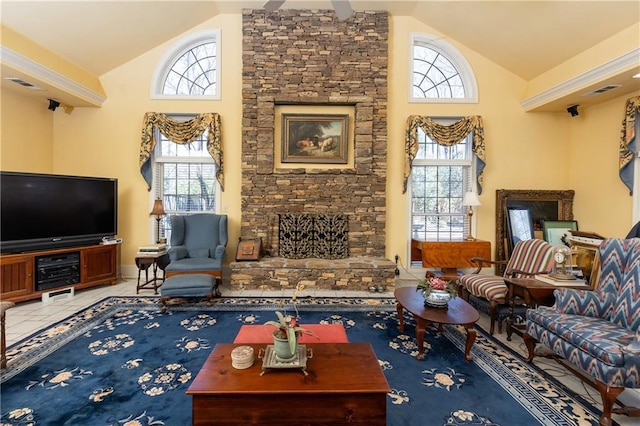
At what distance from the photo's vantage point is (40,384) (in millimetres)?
2312

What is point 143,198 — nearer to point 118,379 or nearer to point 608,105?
point 118,379

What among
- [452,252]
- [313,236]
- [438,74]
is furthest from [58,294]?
[438,74]

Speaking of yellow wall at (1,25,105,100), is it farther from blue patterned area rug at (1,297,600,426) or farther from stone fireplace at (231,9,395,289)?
blue patterned area rug at (1,297,600,426)

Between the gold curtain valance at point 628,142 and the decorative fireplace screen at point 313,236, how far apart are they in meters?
4.22

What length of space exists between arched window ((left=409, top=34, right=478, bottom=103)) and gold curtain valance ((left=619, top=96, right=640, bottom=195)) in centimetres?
217

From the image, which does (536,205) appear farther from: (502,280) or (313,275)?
(313,275)

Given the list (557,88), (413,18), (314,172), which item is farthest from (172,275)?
(557,88)

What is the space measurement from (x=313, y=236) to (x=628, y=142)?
4877mm

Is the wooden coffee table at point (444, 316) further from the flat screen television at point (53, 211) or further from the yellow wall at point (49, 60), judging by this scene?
the yellow wall at point (49, 60)

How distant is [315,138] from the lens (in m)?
5.37

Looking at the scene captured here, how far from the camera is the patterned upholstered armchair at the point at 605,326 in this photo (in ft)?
6.25

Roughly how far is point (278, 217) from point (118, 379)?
3.32 m

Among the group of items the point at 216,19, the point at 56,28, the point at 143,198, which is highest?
the point at 216,19

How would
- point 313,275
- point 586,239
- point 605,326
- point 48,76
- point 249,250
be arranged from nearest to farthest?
point 605,326, point 48,76, point 586,239, point 313,275, point 249,250
